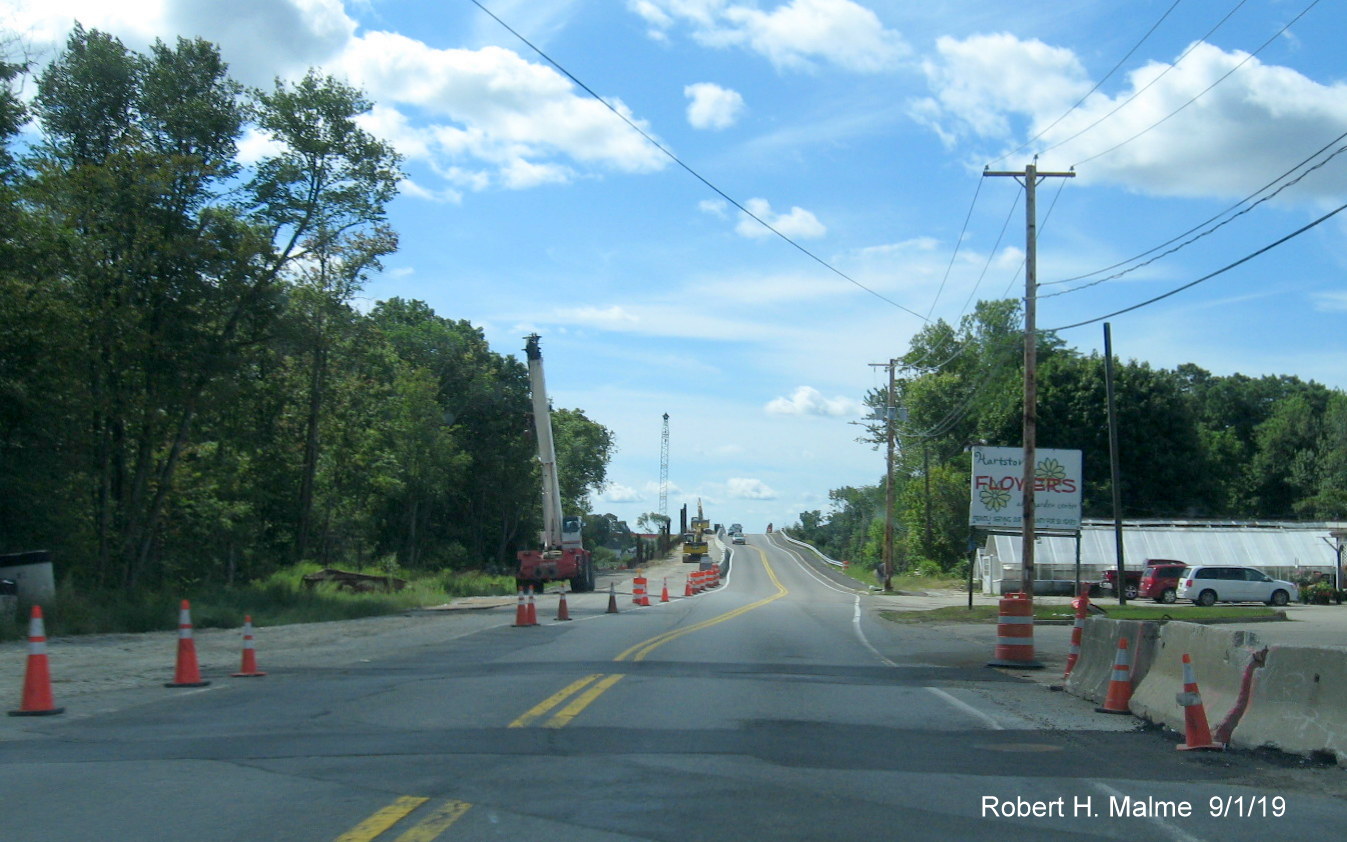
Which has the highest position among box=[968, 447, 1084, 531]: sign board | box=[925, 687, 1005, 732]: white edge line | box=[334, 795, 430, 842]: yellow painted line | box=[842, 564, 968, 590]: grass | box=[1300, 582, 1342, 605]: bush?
box=[968, 447, 1084, 531]: sign board

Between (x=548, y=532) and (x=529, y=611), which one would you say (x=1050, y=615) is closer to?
(x=529, y=611)

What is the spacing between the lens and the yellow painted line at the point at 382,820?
6156mm

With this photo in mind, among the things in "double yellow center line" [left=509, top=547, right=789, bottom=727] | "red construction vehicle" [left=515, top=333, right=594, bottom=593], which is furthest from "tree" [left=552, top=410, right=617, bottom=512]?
"double yellow center line" [left=509, top=547, right=789, bottom=727]

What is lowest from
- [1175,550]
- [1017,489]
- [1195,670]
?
[1195,670]

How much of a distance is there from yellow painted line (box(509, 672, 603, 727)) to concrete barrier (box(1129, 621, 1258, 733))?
19.5ft

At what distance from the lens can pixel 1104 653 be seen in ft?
41.6

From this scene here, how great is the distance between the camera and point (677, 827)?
6441mm

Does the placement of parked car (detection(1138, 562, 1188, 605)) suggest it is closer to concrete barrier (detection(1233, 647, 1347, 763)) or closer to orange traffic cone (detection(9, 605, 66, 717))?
concrete barrier (detection(1233, 647, 1347, 763))

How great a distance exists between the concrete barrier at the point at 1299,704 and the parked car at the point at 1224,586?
39107 millimetres

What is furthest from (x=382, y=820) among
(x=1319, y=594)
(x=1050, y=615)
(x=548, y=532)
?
(x=1319, y=594)

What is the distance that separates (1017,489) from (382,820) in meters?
44.0

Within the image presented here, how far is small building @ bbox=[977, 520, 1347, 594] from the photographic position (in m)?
52.9

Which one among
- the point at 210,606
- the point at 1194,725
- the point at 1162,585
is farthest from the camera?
the point at 1162,585

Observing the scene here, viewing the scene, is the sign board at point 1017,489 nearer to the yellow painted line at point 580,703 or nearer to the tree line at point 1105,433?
the tree line at point 1105,433
